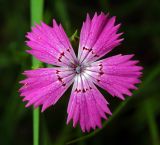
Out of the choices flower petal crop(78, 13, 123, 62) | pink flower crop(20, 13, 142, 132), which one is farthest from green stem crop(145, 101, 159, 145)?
flower petal crop(78, 13, 123, 62)

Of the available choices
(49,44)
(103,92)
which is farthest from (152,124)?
(49,44)

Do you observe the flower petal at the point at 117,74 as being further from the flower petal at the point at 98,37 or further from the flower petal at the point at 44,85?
the flower petal at the point at 44,85

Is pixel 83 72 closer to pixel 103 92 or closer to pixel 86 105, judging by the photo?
pixel 86 105

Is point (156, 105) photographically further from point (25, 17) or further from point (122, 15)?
point (25, 17)

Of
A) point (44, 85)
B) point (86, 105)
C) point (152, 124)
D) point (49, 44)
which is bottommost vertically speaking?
point (152, 124)

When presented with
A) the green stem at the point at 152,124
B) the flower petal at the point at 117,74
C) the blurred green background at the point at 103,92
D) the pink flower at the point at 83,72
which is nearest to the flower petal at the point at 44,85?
the pink flower at the point at 83,72

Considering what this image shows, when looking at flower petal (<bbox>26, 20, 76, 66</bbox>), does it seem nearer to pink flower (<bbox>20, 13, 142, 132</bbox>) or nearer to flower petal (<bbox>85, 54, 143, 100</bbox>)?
pink flower (<bbox>20, 13, 142, 132</bbox>)

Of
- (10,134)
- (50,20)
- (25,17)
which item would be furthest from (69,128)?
(25,17)
